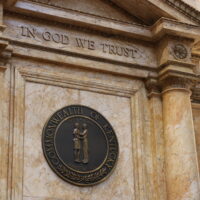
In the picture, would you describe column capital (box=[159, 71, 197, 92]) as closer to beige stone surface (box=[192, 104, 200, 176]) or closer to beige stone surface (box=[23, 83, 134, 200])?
beige stone surface (box=[23, 83, 134, 200])

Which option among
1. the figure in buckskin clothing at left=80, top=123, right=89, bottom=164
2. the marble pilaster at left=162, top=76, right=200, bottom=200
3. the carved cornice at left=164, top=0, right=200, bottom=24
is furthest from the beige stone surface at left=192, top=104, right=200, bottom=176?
the figure in buckskin clothing at left=80, top=123, right=89, bottom=164

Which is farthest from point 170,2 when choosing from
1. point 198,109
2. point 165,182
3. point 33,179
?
point 33,179

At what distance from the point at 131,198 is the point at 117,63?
9.46 ft

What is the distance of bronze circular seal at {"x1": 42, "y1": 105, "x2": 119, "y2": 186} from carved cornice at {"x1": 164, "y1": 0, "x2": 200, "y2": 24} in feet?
9.66

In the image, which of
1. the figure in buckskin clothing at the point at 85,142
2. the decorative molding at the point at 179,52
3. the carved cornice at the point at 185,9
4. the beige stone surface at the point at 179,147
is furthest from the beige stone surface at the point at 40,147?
the carved cornice at the point at 185,9

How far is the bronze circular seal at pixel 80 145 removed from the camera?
1473cm

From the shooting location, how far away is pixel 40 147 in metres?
14.6

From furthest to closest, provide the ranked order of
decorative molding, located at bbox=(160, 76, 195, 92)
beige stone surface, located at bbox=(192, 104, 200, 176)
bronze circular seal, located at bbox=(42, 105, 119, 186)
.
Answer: beige stone surface, located at bbox=(192, 104, 200, 176) < decorative molding, located at bbox=(160, 76, 195, 92) < bronze circular seal, located at bbox=(42, 105, 119, 186)

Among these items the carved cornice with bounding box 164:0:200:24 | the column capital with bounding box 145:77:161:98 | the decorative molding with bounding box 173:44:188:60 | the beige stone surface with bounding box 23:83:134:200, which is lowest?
the beige stone surface with bounding box 23:83:134:200

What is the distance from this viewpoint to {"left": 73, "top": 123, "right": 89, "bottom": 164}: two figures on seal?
1491cm

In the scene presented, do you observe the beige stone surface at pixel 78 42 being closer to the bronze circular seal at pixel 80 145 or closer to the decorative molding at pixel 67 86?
the decorative molding at pixel 67 86

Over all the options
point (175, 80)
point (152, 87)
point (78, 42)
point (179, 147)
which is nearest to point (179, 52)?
point (175, 80)

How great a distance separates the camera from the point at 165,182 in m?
15.5

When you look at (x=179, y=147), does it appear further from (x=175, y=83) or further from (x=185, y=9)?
(x=185, y=9)
